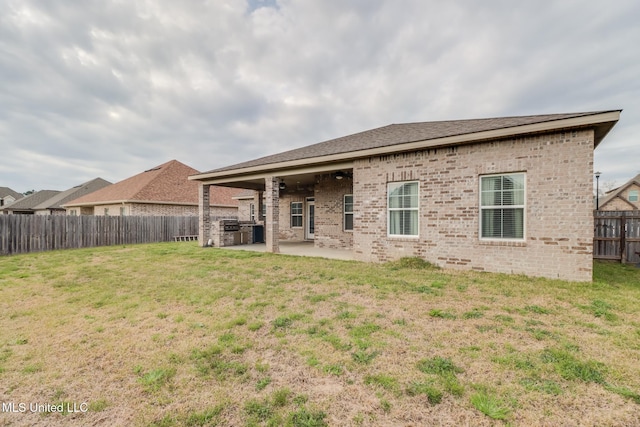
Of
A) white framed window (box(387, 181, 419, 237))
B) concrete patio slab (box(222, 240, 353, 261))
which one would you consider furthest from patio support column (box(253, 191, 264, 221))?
white framed window (box(387, 181, 419, 237))

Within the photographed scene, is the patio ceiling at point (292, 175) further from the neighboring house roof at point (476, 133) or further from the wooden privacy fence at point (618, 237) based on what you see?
the wooden privacy fence at point (618, 237)

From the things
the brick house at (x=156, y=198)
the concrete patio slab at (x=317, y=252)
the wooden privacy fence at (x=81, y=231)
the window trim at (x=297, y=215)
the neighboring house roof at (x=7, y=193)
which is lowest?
the concrete patio slab at (x=317, y=252)

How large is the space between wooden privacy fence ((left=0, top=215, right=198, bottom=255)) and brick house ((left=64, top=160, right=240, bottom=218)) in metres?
3.82

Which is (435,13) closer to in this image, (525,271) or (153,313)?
(525,271)

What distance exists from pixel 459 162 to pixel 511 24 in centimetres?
652

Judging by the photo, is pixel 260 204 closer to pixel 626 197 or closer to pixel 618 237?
pixel 618 237

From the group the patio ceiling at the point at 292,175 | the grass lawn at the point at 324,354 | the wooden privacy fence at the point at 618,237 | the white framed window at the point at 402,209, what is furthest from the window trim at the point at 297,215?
the wooden privacy fence at the point at 618,237

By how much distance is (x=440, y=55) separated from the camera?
1146 centimetres

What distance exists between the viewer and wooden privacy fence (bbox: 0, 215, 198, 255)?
38.3 ft

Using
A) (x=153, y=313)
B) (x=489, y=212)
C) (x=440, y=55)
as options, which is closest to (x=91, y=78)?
(x=153, y=313)

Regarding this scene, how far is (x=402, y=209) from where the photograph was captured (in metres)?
8.09

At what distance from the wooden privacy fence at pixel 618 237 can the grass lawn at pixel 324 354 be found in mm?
3743

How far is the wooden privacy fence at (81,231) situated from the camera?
1168 cm

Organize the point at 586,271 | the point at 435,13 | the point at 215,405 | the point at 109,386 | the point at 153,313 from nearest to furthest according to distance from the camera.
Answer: the point at 215,405 < the point at 109,386 < the point at 153,313 < the point at 586,271 < the point at 435,13
